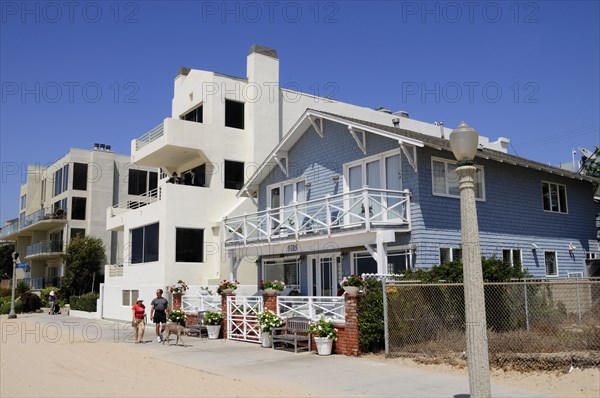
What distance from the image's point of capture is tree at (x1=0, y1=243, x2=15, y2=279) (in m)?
65.9

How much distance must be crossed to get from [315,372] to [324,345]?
2448 mm

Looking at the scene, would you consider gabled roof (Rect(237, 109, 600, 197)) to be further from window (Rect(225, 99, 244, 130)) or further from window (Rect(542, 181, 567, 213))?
window (Rect(225, 99, 244, 130))

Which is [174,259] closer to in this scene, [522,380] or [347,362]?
[347,362]

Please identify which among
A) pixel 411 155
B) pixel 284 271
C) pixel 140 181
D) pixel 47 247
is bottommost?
pixel 284 271

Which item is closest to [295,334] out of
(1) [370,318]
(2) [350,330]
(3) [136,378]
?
(2) [350,330]

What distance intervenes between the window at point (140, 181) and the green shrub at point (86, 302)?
12.9m

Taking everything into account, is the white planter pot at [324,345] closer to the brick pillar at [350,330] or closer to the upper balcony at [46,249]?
the brick pillar at [350,330]

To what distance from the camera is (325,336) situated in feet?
48.2

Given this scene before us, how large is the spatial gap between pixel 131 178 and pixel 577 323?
1525 inches

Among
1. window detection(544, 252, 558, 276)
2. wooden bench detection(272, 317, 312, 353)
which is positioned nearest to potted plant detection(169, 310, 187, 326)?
wooden bench detection(272, 317, 312, 353)

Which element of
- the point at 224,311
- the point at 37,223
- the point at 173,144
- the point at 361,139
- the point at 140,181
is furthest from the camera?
the point at 37,223

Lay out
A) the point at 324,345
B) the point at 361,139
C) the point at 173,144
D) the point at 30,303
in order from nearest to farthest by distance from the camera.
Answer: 1. the point at 324,345
2. the point at 361,139
3. the point at 173,144
4. the point at 30,303

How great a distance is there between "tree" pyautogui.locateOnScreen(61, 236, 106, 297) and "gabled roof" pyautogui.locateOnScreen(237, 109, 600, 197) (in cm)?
2003

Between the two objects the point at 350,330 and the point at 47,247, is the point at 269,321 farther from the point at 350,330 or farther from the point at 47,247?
the point at 47,247
